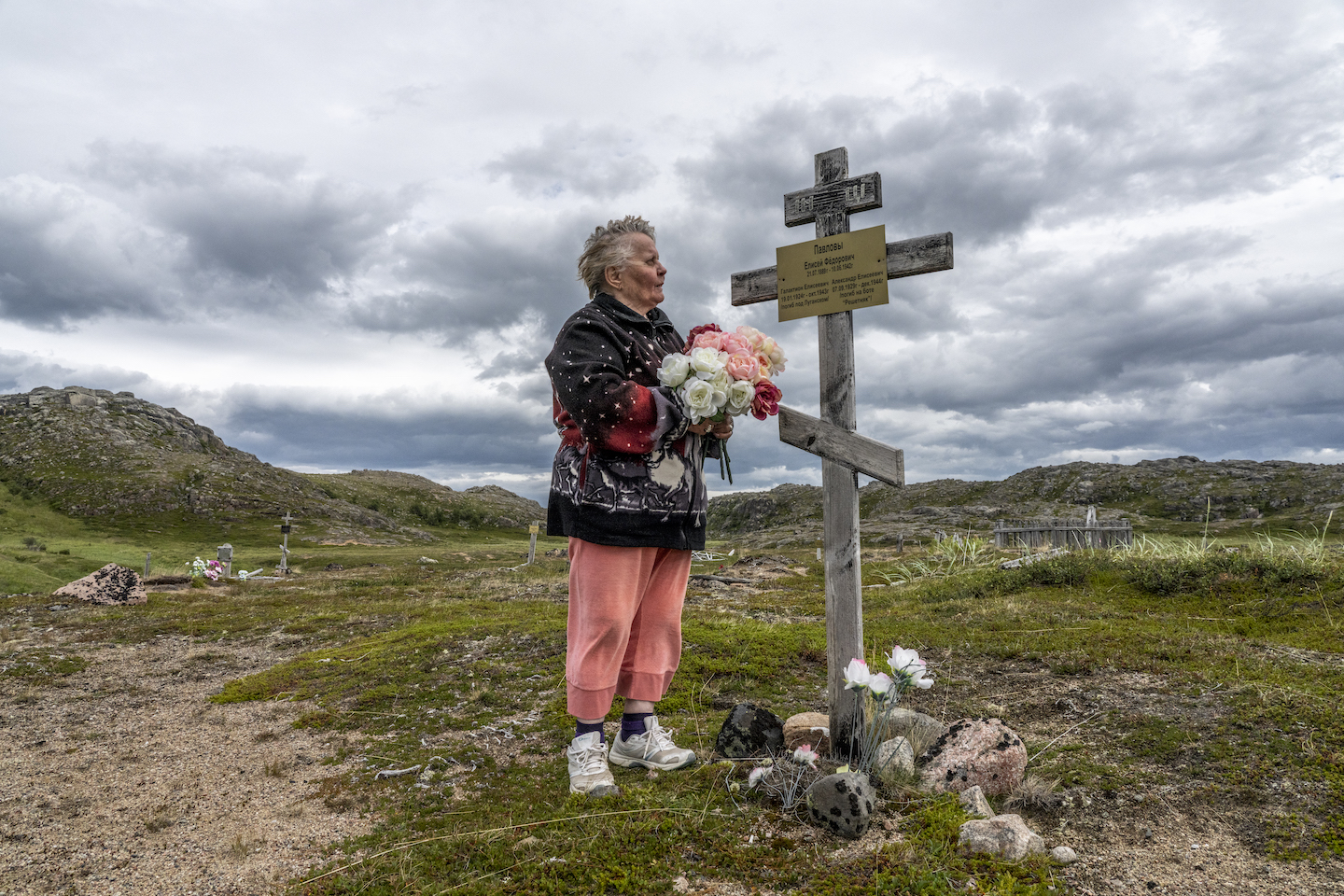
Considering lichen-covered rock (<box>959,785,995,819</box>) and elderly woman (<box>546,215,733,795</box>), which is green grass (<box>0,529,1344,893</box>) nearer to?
lichen-covered rock (<box>959,785,995,819</box>)

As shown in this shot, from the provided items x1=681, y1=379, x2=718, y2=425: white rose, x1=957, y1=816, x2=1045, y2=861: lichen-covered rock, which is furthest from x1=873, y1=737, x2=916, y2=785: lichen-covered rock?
x1=681, y1=379, x2=718, y2=425: white rose

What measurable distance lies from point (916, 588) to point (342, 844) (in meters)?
10.5

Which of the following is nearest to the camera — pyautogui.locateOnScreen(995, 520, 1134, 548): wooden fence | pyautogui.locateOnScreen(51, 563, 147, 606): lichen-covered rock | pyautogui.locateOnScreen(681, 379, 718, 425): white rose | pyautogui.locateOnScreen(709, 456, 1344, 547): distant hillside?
pyautogui.locateOnScreen(681, 379, 718, 425): white rose

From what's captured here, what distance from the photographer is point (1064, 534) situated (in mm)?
17594

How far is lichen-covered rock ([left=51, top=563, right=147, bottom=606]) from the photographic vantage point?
45.6 ft

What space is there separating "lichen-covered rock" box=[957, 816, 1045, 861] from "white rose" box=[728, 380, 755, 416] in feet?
7.50

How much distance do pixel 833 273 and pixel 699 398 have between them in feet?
4.94

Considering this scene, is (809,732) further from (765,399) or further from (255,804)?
(255,804)

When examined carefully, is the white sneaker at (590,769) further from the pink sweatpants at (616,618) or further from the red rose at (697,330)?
the red rose at (697,330)

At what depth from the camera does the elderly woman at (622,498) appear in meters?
3.60

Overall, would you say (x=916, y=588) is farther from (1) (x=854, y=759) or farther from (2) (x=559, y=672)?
(1) (x=854, y=759)

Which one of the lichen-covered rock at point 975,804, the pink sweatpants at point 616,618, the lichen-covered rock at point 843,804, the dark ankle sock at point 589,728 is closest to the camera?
the lichen-covered rock at point 843,804

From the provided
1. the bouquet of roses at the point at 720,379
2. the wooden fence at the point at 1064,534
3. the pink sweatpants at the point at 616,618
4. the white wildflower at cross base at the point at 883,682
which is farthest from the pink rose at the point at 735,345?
the wooden fence at the point at 1064,534

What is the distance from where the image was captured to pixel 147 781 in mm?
4418
